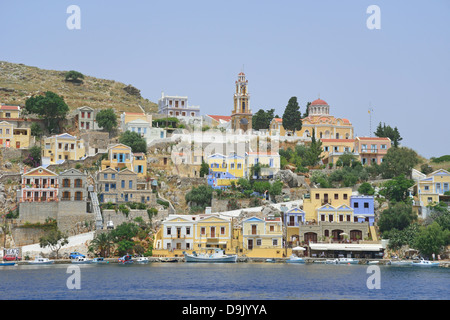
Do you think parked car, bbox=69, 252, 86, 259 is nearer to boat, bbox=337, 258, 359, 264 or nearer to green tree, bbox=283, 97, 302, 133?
boat, bbox=337, 258, 359, 264

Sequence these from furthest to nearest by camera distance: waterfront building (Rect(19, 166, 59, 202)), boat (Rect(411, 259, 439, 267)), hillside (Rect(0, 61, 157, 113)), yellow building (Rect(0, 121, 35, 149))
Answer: hillside (Rect(0, 61, 157, 113)) < yellow building (Rect(0, 121, 35, 149)) < waterfront building (Rect(19, 166, 59, 202)) < boat (Rect(411, 259, 439, 267))

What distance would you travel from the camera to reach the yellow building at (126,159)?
301 feet

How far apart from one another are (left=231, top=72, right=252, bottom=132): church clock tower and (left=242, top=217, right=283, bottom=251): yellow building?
28.0m

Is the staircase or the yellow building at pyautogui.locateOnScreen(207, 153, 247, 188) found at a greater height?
the yellow building at pyautogui.locateOnScreen(207, 153, 247, 188)

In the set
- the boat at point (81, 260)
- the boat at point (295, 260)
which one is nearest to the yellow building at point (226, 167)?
the boat at point (295, 260)

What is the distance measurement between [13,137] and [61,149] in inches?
275

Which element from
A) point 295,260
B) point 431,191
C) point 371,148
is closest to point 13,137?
point 295,260

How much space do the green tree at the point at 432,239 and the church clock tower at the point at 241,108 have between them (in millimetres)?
35843

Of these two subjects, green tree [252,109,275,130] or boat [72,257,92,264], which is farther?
green tree [252,109,275,130]

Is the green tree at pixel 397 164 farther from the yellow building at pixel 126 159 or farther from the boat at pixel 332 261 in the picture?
the yellow building at pixel 126 159

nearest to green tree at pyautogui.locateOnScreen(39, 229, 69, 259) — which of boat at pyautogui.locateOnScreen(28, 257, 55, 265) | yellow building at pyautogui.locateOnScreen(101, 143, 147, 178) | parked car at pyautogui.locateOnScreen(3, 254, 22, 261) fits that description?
boat at pyautogui.locateOnScreen(28, 257, 55, 265)

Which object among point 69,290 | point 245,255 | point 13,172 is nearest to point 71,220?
point 13,172

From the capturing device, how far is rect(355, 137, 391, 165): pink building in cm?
10420
